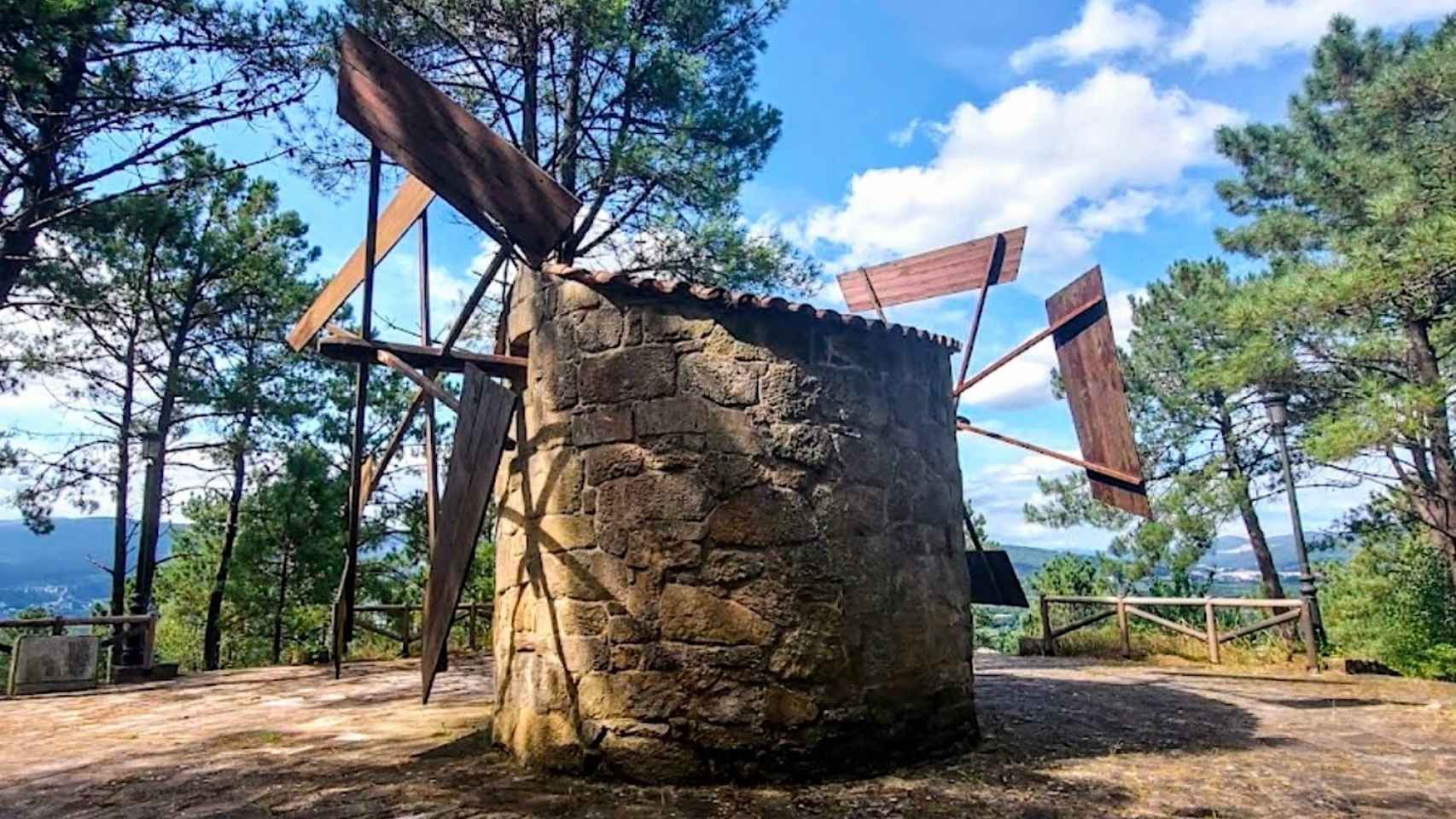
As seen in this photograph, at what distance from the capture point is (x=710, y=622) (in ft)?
13.2

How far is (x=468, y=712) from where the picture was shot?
6.17 meters

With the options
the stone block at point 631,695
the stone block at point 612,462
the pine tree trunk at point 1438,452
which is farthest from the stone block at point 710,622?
the pine tree trunk at point 1438,452

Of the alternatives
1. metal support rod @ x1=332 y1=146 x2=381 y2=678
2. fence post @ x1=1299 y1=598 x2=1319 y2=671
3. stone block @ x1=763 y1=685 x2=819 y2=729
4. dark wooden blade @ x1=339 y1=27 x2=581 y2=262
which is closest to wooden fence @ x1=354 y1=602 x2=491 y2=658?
metal support rod @ x1=332 y1=146 x2=381 y2=678

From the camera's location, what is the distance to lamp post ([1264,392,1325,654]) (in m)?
8.86

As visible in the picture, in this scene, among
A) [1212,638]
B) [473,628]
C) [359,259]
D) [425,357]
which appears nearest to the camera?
[425,357]

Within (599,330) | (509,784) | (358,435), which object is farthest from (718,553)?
(358,435)

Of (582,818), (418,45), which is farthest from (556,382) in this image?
(418,45)

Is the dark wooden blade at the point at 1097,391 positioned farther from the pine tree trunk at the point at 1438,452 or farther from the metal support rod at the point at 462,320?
the pine tree trunk at the point at 1438,452

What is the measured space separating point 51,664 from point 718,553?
30.5 feet

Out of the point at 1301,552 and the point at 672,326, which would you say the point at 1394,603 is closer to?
the point at 1301,552

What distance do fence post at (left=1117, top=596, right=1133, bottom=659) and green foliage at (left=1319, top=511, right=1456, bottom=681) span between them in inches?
105

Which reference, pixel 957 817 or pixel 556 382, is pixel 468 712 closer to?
pixel 556 382

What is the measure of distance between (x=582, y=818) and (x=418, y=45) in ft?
32.4

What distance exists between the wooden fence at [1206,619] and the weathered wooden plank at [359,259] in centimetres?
896
